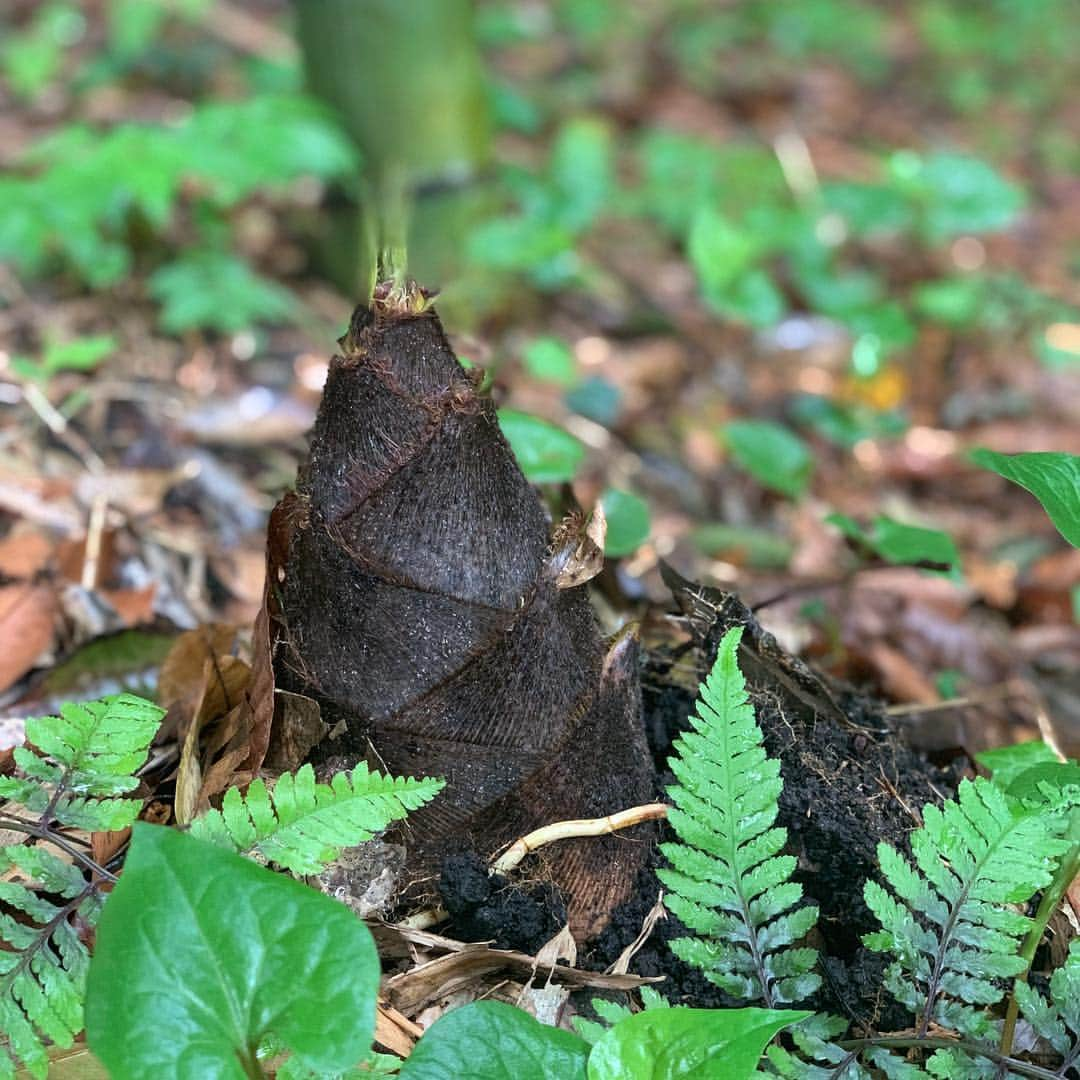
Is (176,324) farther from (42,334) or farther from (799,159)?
(799,159)

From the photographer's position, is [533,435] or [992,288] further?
[992,288]

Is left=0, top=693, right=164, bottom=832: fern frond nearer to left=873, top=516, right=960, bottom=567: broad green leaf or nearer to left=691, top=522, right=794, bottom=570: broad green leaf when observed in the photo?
left=873, top=516, right=960, bottom=567: broad green leaf

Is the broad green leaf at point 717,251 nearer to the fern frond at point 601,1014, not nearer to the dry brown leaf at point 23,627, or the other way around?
the dry brown leaf at point 23,627

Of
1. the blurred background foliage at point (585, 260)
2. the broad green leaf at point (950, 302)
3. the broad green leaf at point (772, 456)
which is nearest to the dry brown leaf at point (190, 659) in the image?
the blurred background foliage at point (585, 260)

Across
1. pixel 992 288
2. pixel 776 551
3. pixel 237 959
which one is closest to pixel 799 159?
pixel 992 288

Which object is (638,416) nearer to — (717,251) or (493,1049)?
(717,251)
